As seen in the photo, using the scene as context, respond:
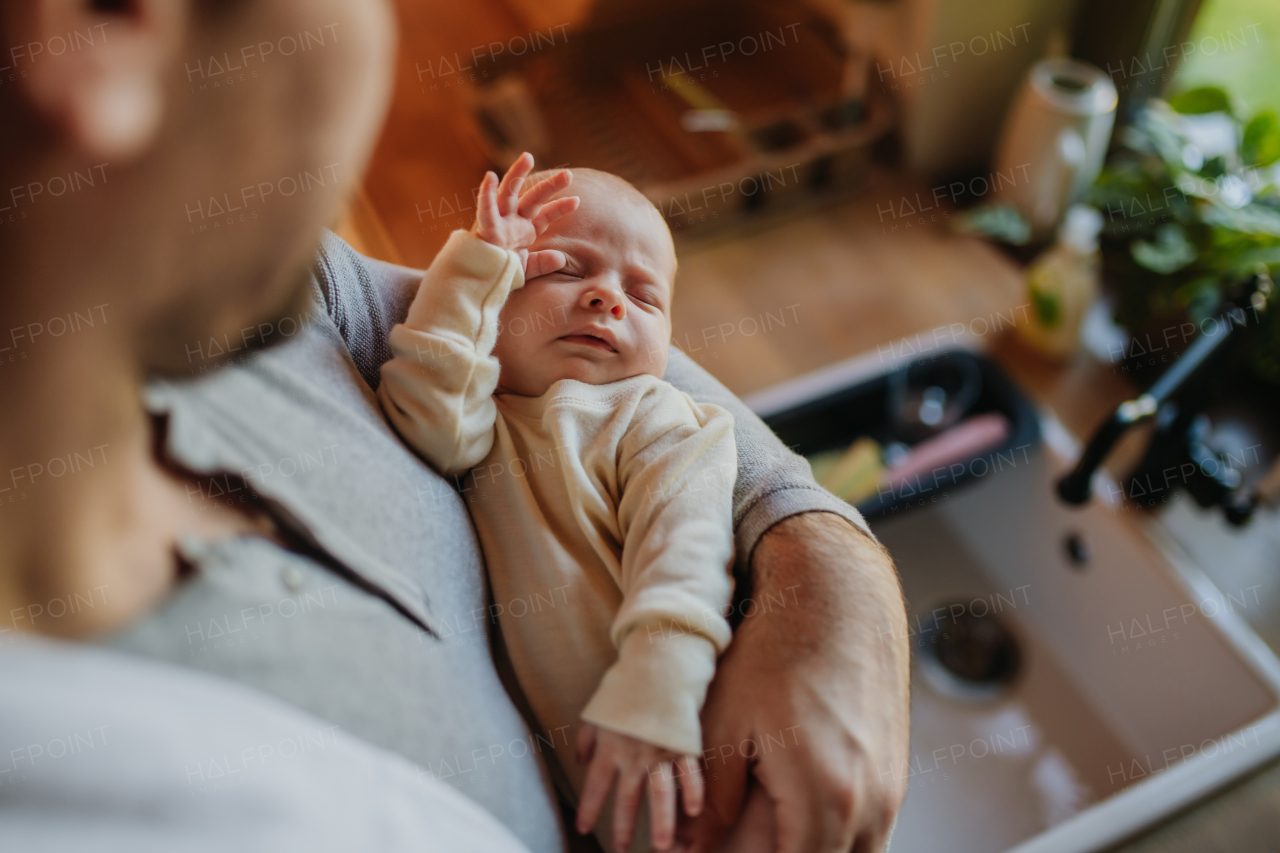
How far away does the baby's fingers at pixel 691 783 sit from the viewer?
1.16 feet

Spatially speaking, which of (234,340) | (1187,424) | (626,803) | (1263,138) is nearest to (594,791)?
(626,803)

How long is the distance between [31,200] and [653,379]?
28 cm

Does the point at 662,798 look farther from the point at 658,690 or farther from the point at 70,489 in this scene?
the point at 70,489

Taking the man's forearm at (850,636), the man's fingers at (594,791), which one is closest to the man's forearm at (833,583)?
the man's forearm at (850,636)

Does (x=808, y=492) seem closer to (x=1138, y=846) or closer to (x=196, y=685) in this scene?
(x=196, y=685)

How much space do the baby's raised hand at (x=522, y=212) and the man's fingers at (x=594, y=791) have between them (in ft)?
0.76

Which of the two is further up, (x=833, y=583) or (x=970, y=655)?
(x=833, y=583)

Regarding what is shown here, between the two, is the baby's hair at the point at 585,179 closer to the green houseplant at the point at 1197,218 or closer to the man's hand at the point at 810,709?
the man's hand at the point at 810,709

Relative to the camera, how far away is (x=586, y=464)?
0.41 metres

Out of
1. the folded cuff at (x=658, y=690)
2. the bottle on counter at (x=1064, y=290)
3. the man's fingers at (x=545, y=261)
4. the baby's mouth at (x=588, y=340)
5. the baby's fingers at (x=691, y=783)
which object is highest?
the man's fingers at (x=545, y=261)

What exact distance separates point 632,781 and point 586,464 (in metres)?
0.15

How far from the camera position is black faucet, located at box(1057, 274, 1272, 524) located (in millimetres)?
818

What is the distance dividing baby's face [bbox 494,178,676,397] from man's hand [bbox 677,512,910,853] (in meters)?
0.12

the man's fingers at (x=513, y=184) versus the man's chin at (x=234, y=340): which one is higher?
the man's chin at (x=234, y=340)
